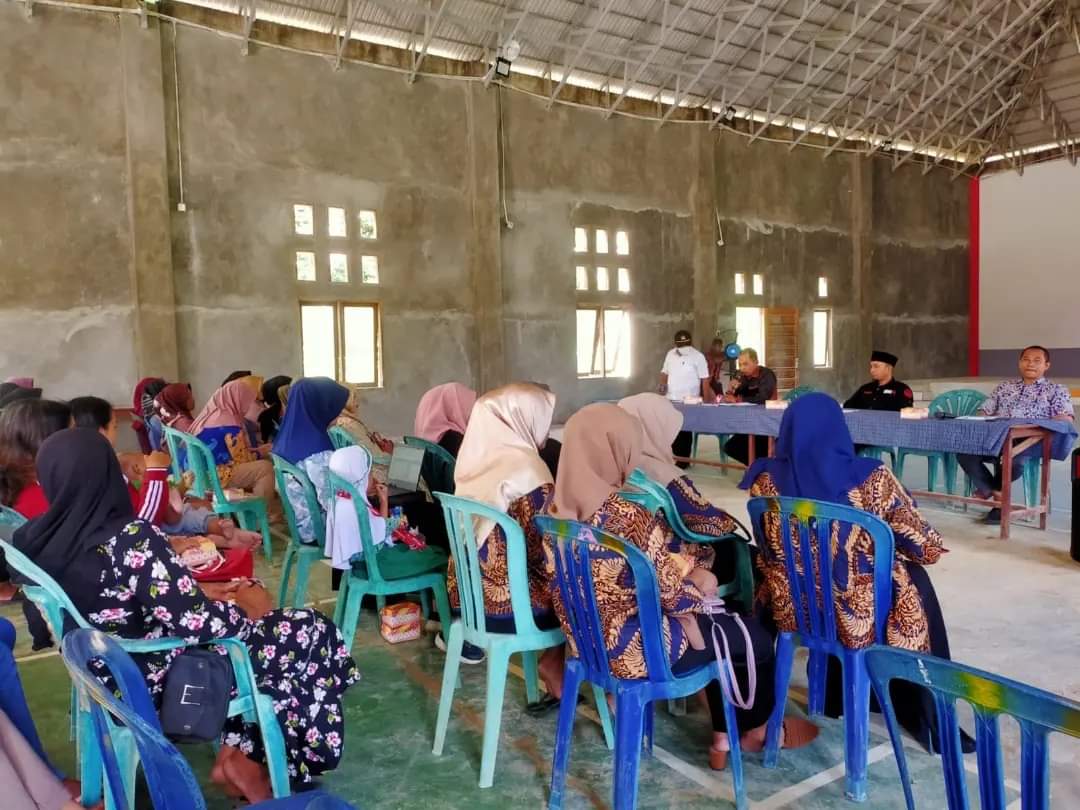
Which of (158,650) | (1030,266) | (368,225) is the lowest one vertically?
(158,650)

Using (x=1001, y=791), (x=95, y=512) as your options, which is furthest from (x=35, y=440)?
(x=1001, y=791)

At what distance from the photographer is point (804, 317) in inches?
575

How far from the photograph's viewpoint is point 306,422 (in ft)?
11.9

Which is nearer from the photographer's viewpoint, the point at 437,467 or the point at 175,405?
the point at 437,467

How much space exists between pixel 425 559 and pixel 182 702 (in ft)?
4.40

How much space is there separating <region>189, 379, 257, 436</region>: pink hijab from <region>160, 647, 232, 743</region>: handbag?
3.73 metres

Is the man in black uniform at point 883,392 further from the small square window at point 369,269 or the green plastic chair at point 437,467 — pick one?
the small square window at point 369,269

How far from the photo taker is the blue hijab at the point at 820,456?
2363mm

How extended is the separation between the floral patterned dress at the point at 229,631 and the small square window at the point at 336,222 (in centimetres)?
841

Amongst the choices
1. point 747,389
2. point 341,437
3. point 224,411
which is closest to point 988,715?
point 341,437

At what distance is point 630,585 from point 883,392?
493 cm

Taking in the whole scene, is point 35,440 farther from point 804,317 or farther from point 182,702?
point 804,317

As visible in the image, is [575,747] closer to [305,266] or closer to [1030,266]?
[305,266]

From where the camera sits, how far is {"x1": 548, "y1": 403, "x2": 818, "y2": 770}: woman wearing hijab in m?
2.00
